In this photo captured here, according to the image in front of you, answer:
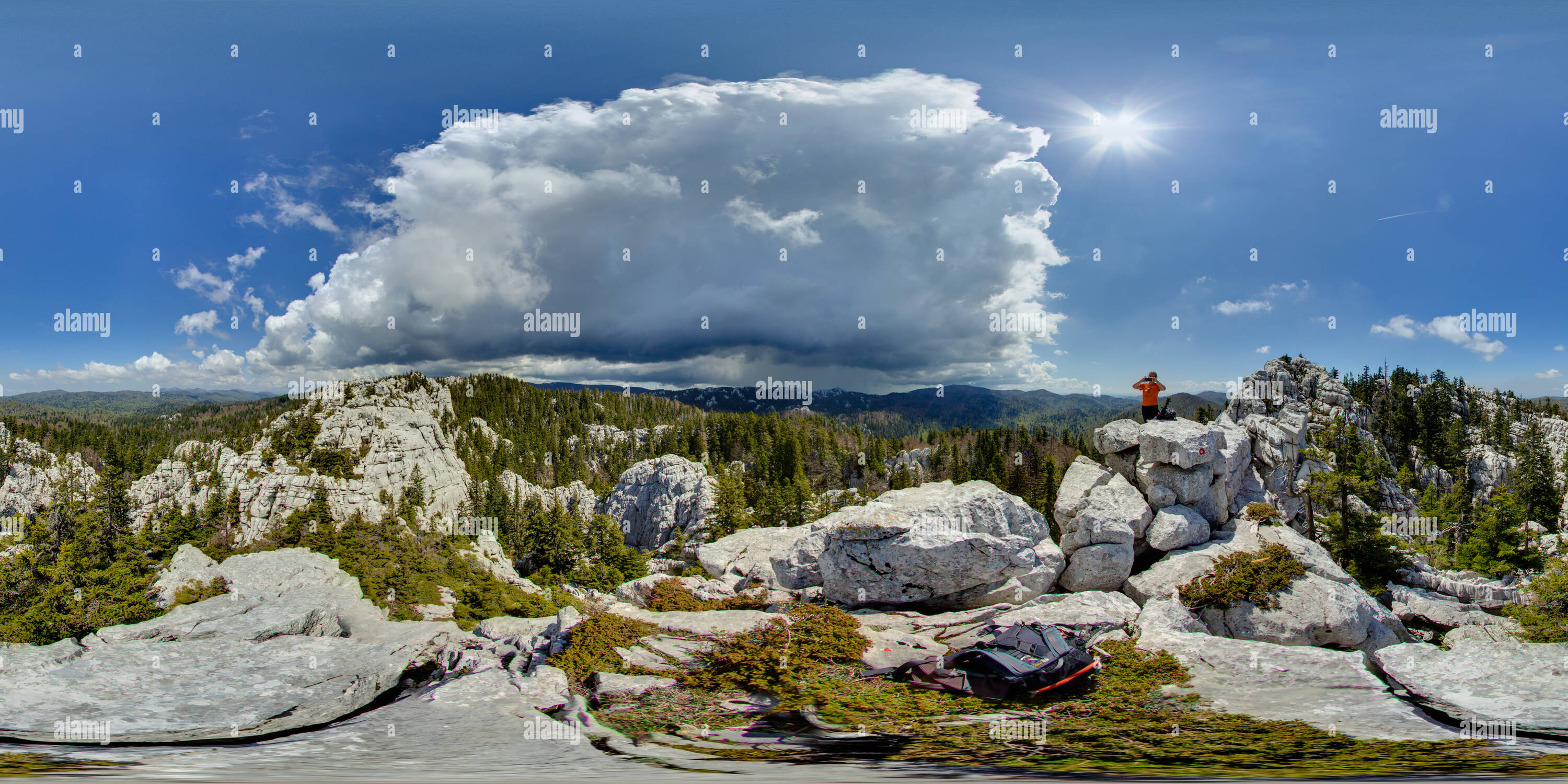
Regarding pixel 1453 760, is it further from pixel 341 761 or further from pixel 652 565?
pixel 652 565

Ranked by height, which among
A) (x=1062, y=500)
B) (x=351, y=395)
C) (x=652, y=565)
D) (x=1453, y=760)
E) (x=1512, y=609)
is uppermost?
(x=351, y=395)

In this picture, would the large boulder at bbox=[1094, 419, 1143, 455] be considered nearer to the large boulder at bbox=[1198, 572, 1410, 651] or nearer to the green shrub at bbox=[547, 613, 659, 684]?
the large boulder at bbox=[1198, 572, 1410, 651]

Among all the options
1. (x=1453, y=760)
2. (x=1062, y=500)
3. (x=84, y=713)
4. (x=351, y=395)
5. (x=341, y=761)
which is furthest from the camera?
(x=351, y=395)

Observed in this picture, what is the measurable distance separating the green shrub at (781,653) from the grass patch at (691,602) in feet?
12.7

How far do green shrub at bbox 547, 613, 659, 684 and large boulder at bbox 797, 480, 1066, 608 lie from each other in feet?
23.8

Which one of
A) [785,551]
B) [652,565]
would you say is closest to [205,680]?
[785,551]

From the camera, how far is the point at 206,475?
237 ft

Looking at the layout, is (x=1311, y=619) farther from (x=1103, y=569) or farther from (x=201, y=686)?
(x=201, y=686)

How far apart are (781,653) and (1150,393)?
1809 cm

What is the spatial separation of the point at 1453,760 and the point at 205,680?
75.7 feet

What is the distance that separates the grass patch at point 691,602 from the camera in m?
20.9

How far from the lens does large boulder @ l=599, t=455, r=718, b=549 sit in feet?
247

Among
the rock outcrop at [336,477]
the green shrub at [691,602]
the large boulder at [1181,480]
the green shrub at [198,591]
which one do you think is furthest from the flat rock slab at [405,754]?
the rock outcrop at [336,477]

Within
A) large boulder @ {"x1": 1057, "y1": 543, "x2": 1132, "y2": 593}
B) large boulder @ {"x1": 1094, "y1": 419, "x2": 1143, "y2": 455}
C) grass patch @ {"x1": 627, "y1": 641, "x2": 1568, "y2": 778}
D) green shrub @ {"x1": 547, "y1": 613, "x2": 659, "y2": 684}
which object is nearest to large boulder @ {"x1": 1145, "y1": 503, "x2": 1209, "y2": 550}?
large boulder @ {"x1": 1057, "y1": 543, "x2": 1132, "y2": 593}
